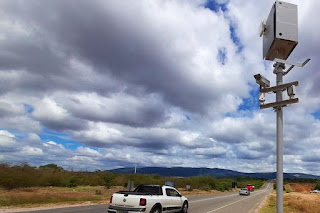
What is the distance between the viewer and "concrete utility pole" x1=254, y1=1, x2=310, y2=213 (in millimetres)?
7188

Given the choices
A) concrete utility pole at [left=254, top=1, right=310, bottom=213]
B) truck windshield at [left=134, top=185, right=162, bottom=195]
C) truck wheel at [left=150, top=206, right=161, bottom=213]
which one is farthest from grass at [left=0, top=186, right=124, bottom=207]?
concrete utility pole at [left=254, top=1, right=310, bottom=213]

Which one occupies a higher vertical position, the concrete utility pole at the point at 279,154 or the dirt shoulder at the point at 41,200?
the concrete utility pole at the point at 279,154

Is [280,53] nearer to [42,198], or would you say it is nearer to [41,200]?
[41,200]

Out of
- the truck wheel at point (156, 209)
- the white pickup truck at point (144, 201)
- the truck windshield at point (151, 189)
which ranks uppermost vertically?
the truck windshield at point (151, 189)

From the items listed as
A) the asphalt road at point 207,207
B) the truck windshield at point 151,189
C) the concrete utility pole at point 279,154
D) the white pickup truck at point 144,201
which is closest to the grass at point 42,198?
the asphalt road at point 207,207

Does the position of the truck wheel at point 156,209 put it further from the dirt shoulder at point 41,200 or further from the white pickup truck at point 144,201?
the dirt shoulder at point 41,200

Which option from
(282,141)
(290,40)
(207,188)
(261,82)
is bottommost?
(207,188)

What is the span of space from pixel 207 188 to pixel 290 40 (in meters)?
67.7

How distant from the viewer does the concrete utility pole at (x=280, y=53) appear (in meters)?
7.19

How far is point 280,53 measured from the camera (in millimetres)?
7680

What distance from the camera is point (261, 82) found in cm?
766

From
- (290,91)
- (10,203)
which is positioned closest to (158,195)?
(290,91)

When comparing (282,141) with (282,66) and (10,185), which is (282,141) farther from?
(10,185)

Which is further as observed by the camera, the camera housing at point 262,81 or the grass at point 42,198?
the grass at point 42,198
